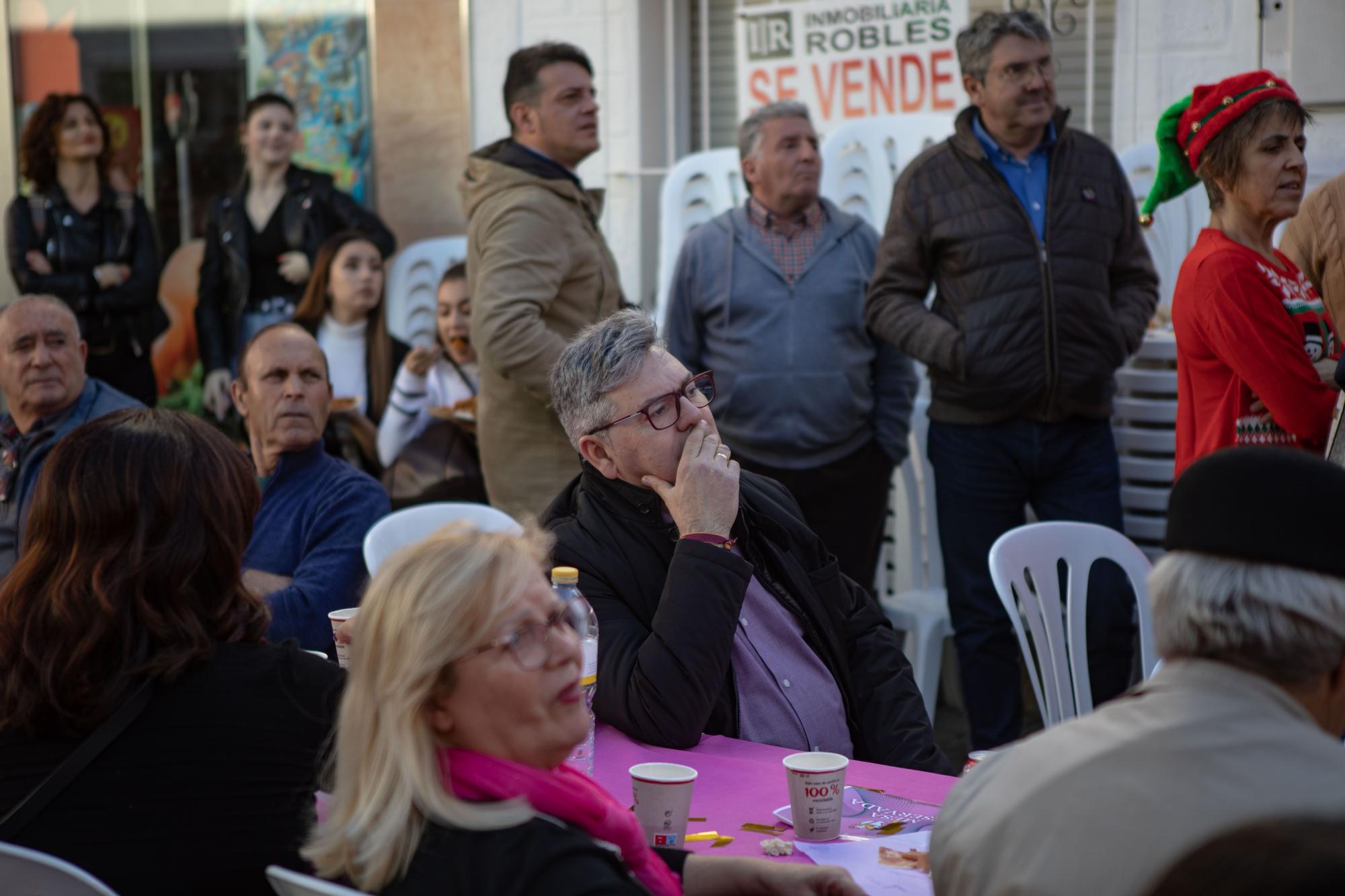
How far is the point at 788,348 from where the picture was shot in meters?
4.82

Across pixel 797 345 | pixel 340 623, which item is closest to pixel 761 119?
pixel 797 345

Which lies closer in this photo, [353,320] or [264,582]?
[264,582]

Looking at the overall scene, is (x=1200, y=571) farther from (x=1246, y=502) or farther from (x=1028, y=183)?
(x=1028, y=183)

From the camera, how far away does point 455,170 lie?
25.1 ft

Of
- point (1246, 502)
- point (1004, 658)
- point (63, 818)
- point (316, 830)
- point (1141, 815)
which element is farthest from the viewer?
point (1004, 658)

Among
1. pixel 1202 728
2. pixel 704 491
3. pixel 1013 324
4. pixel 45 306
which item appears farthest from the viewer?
pixel 1013 324

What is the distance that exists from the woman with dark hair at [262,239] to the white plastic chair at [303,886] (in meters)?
5.10

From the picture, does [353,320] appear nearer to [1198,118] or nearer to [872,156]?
[872,156]

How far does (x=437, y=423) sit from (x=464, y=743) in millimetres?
4022

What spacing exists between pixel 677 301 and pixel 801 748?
256 cm

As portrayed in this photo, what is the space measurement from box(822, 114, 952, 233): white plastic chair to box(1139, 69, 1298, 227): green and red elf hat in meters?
2.19

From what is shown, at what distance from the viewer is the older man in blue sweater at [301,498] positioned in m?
3.55

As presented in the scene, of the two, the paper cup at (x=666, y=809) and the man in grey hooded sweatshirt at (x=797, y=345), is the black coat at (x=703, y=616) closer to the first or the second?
the paper cup at (x=666, y=809)

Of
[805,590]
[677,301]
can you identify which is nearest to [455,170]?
[677,301]
